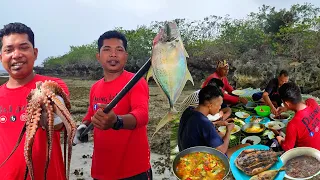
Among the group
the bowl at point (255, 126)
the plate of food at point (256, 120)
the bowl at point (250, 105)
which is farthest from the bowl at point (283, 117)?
the bowl at point (250, 105)

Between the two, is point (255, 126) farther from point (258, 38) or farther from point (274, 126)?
point (258, 38)

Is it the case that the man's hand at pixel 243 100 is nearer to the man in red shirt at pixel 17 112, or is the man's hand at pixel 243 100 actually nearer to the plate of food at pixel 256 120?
the plate of food at pixel 256 120

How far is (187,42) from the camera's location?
65.9ft

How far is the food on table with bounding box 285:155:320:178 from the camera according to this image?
287 cm

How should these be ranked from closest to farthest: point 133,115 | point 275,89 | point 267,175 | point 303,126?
point 133,115, point 267,175, point 303,126, point 275,89

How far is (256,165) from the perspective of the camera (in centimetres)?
308

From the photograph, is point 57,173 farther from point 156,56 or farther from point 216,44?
point 216,44

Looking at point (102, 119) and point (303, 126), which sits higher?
point (102, 119)

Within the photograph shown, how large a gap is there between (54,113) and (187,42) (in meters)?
19.0

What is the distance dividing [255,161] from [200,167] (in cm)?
93

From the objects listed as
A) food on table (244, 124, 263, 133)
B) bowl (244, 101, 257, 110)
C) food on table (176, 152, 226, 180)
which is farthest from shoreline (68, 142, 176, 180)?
food on table (176, 152, 226, 180)

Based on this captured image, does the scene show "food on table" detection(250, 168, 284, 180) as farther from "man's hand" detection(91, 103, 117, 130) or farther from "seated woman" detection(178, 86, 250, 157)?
"man's hand" detection(91, 103, 117, 130)

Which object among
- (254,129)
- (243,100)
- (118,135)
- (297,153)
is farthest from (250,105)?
(118,135)

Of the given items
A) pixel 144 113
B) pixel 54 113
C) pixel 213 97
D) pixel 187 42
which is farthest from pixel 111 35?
pixel 187 42
